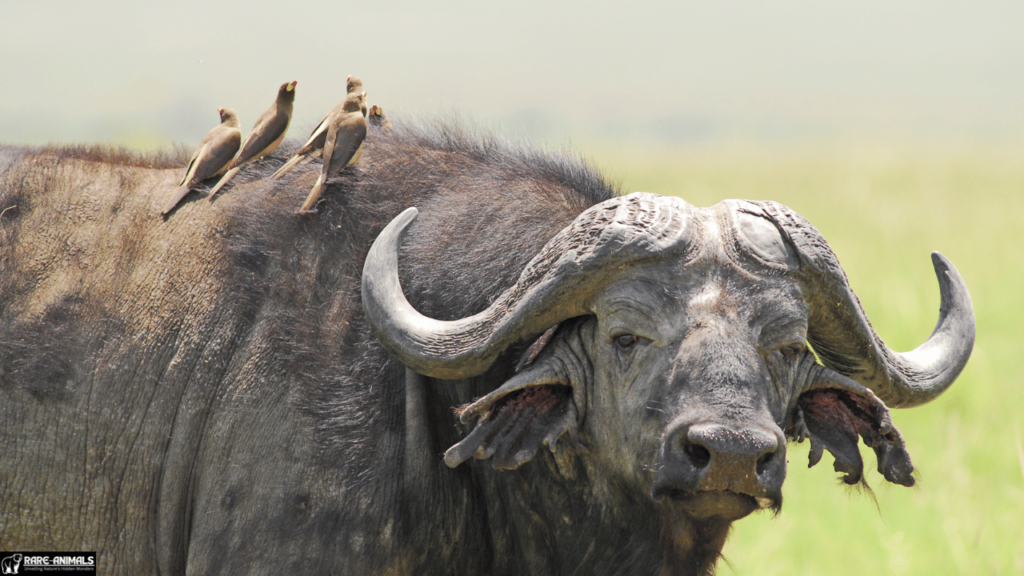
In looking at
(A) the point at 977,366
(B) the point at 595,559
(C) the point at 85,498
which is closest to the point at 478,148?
(B) the point at 595,559

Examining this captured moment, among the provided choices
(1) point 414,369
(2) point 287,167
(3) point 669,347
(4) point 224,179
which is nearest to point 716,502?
(3) point 669,347

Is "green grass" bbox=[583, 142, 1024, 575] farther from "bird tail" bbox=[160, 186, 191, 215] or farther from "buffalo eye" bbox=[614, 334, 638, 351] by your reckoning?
"bird tail" bbox=[160, 186, 191, 215]

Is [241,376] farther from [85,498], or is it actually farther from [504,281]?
[504,281]

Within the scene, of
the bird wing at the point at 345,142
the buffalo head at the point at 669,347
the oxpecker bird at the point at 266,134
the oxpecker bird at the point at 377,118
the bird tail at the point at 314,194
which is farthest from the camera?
the oxpecker bird at the point at 377,118

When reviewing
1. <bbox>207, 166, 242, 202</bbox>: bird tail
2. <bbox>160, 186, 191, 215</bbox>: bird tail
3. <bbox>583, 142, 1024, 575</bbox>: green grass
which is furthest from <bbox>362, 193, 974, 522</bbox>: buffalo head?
<bbox>160, 186, 191, 215</bbox>: bird tail

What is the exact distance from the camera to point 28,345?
4.26 meters

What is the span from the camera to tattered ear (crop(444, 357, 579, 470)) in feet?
12.0

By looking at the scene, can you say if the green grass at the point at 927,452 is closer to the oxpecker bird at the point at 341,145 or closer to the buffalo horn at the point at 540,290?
the buffalo horn at the point at 540,290

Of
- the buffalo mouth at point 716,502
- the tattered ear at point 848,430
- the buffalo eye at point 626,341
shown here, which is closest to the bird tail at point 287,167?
the buffalo eye at point 626,341

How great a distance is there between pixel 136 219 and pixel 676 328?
2.71 m

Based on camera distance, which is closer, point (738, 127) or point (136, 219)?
point (136, 219)

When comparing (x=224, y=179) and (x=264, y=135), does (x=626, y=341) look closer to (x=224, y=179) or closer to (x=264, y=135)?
(x=224, y=179)

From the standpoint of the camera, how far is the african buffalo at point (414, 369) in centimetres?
363

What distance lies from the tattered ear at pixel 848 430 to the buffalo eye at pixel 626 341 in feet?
2.52
